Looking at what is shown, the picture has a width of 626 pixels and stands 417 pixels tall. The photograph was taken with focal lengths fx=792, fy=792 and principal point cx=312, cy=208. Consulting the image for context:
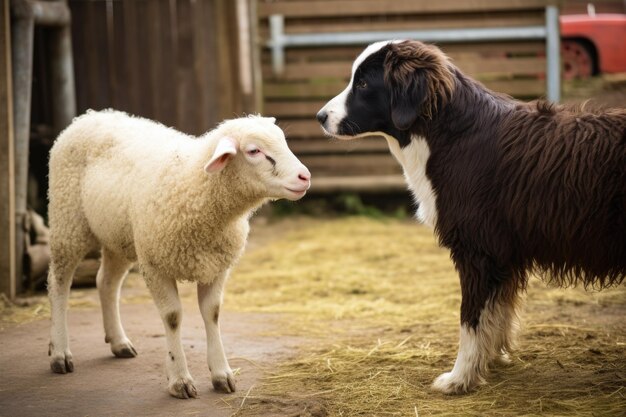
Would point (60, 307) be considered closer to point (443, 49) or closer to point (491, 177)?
point (491, 177)

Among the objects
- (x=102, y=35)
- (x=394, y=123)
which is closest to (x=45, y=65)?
(x=102, y=35)

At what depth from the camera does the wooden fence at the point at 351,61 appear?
37.0ft

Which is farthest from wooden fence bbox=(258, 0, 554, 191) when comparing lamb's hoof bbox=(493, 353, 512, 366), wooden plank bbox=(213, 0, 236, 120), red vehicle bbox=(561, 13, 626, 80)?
lamb's hoof bbox=(493, 353, 512, 366)

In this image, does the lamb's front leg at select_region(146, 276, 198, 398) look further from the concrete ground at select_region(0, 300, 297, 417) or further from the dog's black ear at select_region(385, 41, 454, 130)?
the dog's black ear at select_region(385, 41, 454, 130)

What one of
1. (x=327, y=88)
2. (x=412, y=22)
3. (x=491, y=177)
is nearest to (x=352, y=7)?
(x=412, y=22)

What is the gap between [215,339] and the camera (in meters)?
4.80

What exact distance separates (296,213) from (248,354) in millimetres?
6287

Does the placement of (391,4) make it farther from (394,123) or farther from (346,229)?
(394,123)

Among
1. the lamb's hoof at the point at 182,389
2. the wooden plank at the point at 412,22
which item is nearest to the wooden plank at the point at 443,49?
the wooden plank at the point at 412,22

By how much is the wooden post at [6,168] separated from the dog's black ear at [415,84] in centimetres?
362

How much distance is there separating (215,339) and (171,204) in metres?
0.86

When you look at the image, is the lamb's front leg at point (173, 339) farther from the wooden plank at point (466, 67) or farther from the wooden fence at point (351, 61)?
the wooden plank at point (466, 67)

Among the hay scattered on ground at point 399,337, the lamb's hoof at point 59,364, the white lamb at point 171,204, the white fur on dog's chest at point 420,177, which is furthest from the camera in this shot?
the lamb's hoof at point 59,364

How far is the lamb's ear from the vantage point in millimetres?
4445
